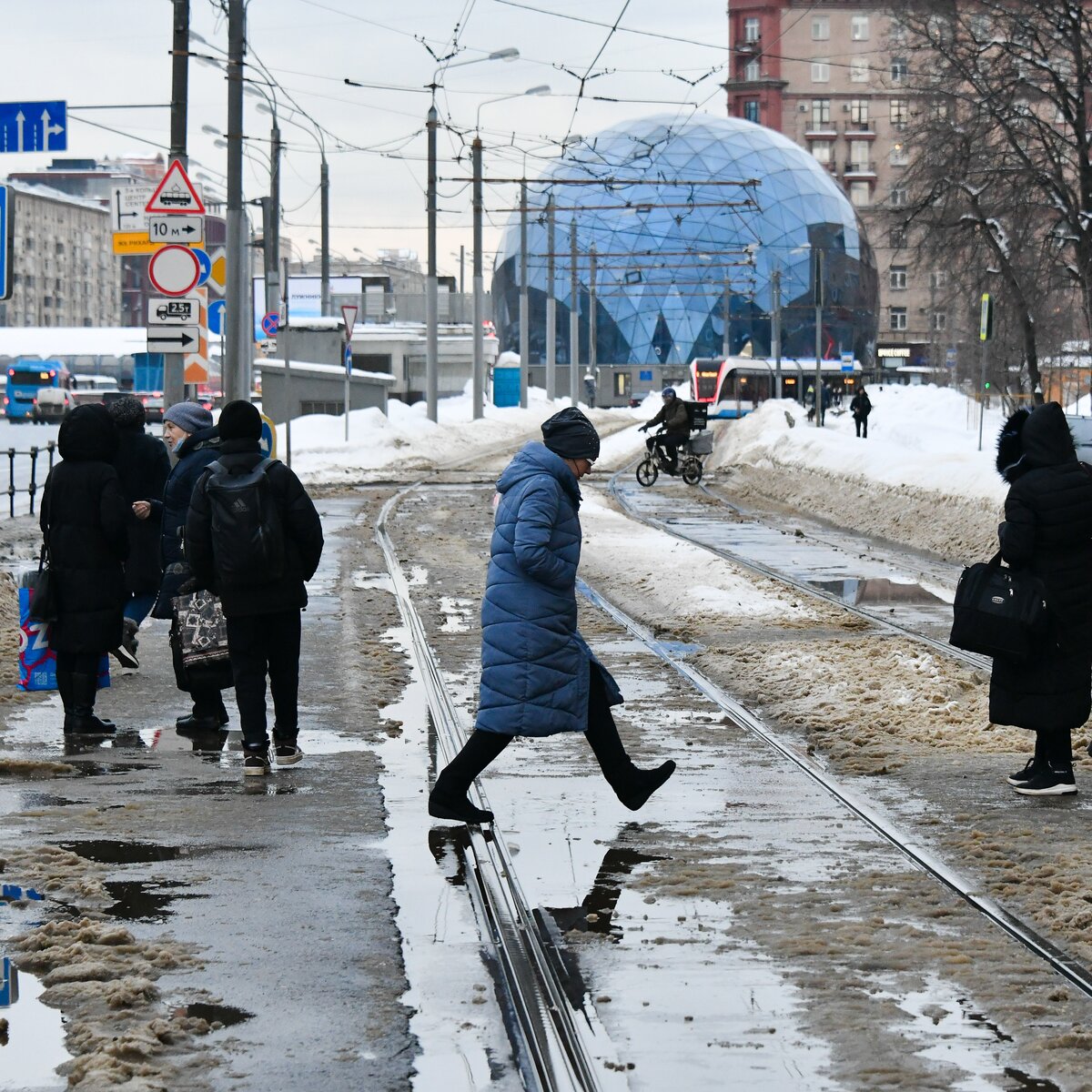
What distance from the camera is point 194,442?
32.0ft

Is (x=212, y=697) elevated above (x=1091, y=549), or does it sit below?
below

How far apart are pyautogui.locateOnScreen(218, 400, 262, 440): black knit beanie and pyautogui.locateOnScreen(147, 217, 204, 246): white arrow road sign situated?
1113 centimetres

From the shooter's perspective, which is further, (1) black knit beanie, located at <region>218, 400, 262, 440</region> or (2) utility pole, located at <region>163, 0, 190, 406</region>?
(2) utility pole, located at <region>163, 0, 190, 406</region>

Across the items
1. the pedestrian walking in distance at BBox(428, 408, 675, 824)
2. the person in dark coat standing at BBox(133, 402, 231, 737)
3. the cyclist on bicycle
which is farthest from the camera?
the cyclist on bicycle

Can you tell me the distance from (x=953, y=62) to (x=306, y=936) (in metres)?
32.2

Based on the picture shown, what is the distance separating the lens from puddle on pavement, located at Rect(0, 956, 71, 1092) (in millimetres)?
4566

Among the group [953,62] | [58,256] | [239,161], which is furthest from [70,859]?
[58,256]

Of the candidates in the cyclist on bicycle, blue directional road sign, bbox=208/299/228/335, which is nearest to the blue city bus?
blue directional road sign, bbox=208/299/228/335

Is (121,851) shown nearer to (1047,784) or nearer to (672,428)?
(1047,784)

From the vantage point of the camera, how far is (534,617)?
7.18 metres

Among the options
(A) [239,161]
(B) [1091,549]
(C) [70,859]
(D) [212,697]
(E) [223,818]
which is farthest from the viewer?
(A) [239,161]

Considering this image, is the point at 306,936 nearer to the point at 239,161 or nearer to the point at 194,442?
the point at 194,442

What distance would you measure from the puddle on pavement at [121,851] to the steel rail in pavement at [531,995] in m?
1.08

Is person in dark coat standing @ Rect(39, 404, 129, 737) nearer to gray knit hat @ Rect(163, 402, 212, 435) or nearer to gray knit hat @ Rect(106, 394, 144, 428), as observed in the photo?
gray knit hat @ Rect(163, 402, 212, 435)
